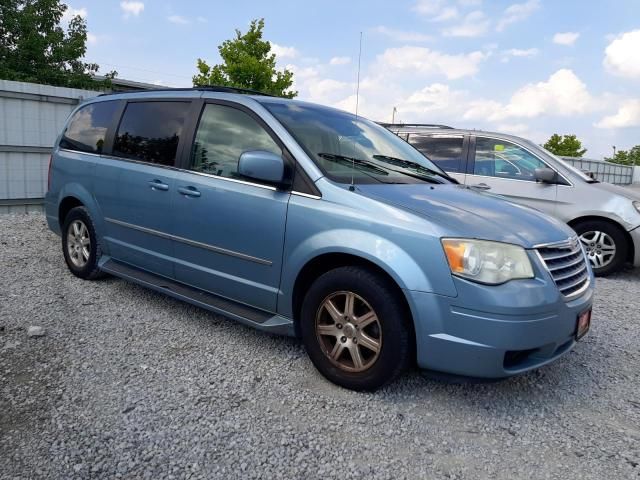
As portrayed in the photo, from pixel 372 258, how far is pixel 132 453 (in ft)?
4.92

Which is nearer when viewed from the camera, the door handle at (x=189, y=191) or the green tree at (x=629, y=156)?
the door handle at (x=189, y=191)

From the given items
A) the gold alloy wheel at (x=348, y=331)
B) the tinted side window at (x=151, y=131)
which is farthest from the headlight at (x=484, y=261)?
the tinted side window at (x=151, y=131)

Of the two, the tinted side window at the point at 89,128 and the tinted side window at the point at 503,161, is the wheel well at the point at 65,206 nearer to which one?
the tinted side window at the point at 89,128

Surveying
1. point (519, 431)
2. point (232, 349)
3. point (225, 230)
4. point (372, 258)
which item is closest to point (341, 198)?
point (372, 258)

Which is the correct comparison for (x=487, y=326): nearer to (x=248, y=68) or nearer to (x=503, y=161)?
(x=503, y=161)

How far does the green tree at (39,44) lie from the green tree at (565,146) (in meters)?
32.3

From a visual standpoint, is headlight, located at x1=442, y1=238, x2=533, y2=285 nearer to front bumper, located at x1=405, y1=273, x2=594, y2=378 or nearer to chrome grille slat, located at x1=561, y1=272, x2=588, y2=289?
front bumper, located at x1=405, y1=273, x2=594, y2=378

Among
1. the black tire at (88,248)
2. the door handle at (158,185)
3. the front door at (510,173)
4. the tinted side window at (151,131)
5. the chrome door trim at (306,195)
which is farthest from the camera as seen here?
the front door at (510,173)

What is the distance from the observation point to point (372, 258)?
A: 8.94ft

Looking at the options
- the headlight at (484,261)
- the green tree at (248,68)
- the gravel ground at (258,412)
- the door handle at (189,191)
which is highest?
the green tree at (248,68)

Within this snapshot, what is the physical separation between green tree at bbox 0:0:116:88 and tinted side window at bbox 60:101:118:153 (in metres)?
13.7

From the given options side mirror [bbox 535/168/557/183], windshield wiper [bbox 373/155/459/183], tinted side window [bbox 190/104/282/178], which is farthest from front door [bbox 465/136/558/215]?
tinted side window [bbox 190/104/282/178]

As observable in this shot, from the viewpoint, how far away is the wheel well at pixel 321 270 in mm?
2797

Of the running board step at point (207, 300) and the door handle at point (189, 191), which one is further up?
the door handle at point (189, 191)
